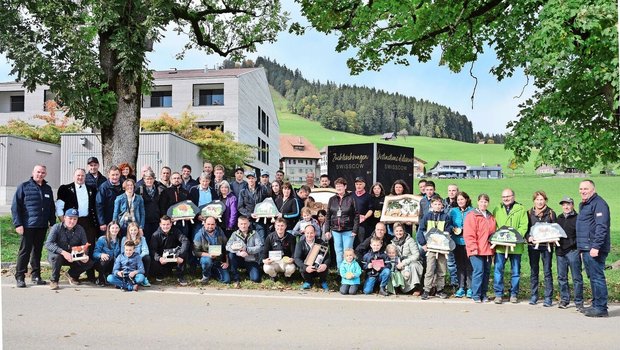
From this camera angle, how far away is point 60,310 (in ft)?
26.1

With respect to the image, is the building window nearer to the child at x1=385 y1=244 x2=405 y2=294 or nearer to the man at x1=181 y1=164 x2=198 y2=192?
the man at x1=181 y1=164 x2=198 y2=192

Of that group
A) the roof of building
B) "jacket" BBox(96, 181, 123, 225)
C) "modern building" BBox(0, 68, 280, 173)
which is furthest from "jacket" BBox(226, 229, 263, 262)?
the roof of building

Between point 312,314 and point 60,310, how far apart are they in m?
3.52

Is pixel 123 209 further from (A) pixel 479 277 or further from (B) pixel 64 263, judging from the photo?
(A) pixel 479 277

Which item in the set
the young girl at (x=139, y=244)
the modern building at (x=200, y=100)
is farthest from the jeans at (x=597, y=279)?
the modern building at (x=200, y=100)

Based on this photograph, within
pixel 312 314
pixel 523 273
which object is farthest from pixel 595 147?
pixel 312 314

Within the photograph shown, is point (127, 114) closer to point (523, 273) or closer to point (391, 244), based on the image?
point (391, 244)

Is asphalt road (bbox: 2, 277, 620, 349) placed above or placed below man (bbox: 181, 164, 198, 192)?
below

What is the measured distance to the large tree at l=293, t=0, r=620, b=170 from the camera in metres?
10.3

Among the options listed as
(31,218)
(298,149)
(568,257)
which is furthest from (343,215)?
(298,149)

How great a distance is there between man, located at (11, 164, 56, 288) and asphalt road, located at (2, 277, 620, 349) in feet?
1.49

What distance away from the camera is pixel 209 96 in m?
43.9

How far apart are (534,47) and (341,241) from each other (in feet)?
16.8

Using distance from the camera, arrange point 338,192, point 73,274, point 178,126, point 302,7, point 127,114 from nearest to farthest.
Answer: point 73,274, point 338,192, point 127,114, point 302,7, point 178,126
